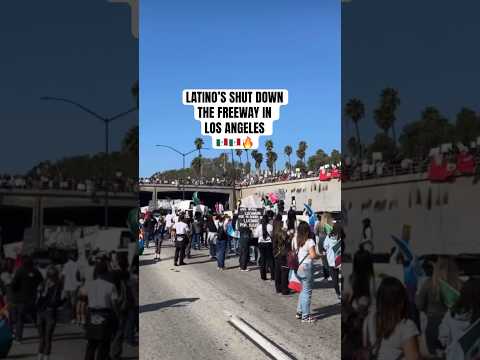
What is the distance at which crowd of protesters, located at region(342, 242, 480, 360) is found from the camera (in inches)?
91.3

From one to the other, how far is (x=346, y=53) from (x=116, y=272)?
146 cm

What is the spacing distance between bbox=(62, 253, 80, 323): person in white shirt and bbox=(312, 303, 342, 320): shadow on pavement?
4659 millimetres

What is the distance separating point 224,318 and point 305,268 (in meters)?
1.09

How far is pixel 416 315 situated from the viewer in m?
2.42

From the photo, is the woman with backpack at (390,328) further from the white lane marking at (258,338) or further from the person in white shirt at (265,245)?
the person in white shirt at (265,245)

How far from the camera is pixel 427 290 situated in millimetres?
2420

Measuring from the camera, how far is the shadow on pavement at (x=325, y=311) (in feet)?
22.6

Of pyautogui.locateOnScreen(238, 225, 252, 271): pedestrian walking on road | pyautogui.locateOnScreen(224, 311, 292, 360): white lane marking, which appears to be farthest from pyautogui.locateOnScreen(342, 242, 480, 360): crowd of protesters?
pyautogui.locateOnScreen(238, 225, 252, 271): pedestrian walking on road

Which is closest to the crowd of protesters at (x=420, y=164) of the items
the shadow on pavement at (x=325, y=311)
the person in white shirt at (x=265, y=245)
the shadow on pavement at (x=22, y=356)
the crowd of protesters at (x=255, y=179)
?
the shadow on pavement at (x=22, y=356)

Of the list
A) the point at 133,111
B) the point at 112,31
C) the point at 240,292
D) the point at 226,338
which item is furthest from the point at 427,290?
the point at 240,292

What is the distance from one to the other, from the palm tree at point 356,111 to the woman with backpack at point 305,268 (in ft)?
13.2

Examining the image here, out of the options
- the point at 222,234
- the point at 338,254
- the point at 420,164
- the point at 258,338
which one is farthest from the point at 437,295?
the point at 222,234

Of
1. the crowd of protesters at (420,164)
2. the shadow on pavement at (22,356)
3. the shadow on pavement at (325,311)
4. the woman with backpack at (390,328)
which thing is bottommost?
the shadow on pavement at (325,311)

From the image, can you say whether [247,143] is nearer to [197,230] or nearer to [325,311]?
[325,311]
